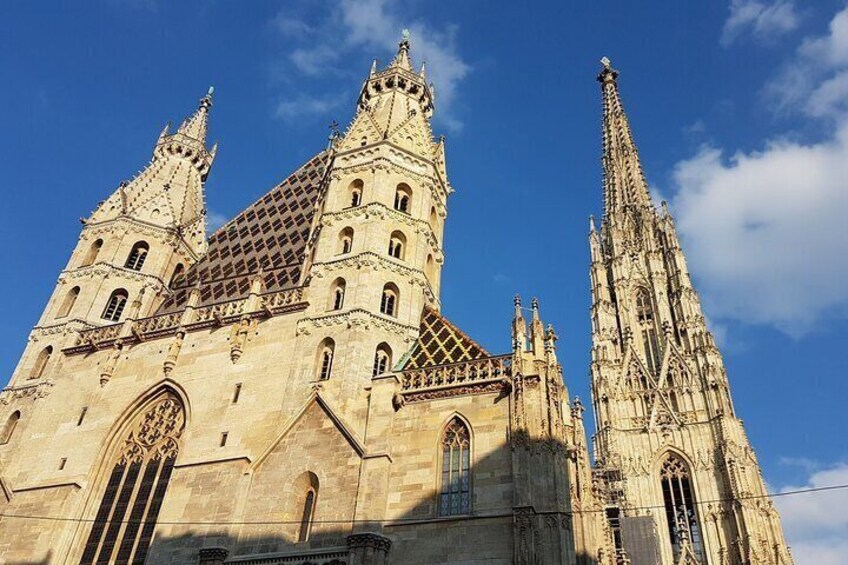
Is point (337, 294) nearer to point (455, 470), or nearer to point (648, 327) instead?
point (455, 470)

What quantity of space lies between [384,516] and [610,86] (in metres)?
Result: 66.1

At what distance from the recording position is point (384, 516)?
672 inches

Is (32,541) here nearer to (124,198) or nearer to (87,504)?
(87,504)

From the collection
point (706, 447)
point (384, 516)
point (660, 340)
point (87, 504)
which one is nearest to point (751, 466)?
point (706, 447)

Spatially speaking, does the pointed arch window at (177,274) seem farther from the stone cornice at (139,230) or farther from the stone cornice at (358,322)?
the stone cornice at (358,322)

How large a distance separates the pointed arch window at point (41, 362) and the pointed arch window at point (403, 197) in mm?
12005

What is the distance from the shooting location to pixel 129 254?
27.0 metres

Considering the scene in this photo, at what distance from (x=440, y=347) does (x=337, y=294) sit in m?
3.63

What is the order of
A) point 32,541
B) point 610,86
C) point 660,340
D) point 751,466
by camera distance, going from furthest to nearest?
point 610,86, point 660,340, point 751,466, point 32,541

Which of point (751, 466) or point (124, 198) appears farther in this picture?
point (751, 466)

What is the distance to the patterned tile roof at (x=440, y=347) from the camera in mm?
20062

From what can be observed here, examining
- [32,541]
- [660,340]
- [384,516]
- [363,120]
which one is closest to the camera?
[384,516]

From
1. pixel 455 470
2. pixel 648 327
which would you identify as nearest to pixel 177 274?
pixel 455 470

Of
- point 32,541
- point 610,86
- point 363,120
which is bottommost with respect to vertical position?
point 32,541
